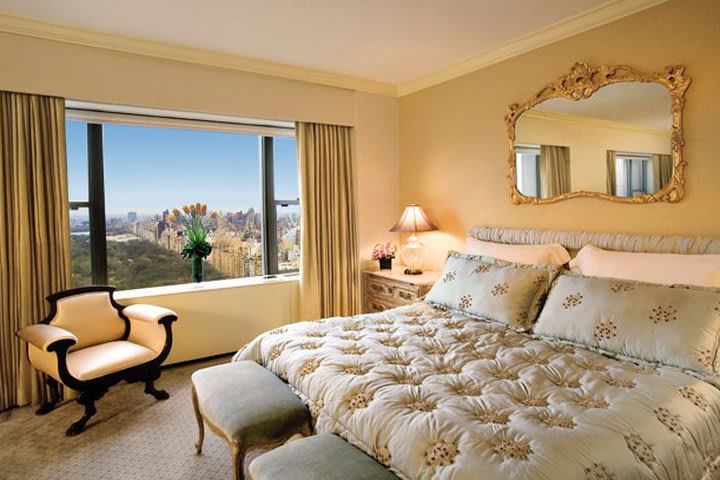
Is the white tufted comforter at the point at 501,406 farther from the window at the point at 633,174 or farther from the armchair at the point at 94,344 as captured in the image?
the window at the point at 633,174

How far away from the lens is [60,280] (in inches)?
127

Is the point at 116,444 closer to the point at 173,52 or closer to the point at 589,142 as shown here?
the point at 173,52

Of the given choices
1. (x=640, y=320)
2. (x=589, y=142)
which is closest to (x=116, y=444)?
(x=640, y=320)

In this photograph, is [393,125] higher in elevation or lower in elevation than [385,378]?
higher

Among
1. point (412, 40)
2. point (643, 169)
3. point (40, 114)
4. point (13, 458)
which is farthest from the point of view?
point (412, 40)

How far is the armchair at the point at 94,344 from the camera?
2730mm

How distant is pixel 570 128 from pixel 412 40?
52.3 inches

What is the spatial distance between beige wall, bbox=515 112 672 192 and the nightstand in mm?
1380

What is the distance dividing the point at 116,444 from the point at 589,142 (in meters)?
3.53

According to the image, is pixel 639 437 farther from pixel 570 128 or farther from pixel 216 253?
pixel 216 253

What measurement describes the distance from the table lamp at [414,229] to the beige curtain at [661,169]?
1863mm

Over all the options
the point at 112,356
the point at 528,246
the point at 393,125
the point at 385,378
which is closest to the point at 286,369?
the point at 385,378

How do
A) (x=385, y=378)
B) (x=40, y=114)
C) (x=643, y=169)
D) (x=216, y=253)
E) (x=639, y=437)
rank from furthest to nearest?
(x=216, y=253) < (x=40, y=114) < (x=643, y=169) < (x=385, y=378) < (x=639, y=437)

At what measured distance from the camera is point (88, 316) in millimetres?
3186
